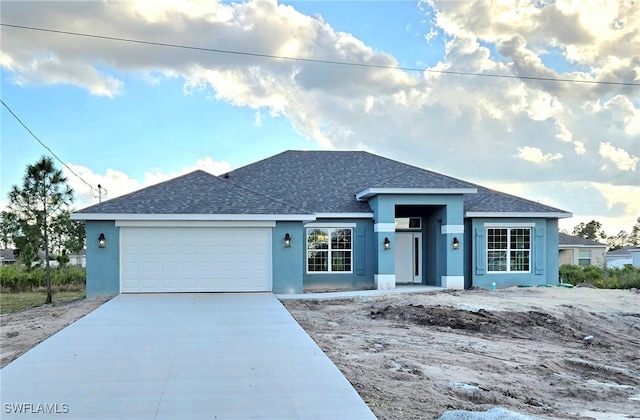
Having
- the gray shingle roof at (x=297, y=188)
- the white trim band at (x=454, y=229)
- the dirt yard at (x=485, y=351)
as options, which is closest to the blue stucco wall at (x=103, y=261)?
the gray shingle roof at (x=297, y=188)

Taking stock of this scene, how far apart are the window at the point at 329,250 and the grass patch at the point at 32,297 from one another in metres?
8.26

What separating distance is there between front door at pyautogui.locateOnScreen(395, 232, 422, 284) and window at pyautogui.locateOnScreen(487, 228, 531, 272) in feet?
8.55

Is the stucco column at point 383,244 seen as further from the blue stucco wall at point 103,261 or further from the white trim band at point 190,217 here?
the blue stucco wall at point 103,261

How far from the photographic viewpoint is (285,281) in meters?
16.8

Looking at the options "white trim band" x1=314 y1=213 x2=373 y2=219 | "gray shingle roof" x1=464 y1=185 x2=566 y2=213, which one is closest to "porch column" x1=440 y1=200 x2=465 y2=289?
"gray shingle roof" x1=464 y1=185 x2=566 y2=213

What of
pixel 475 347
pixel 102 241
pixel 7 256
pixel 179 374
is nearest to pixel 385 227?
pixel 102 241

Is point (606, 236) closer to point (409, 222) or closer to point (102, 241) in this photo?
point (409, 222)

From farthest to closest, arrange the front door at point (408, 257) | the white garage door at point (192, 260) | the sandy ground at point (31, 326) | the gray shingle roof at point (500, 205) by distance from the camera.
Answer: the front door at point (408, 257)
the gray shingle roof at point (500, 205)
the white garage door at point (192, 260)
the sandy ground at point (31, 326)

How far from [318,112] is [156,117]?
6467mm

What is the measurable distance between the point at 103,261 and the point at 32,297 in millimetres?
7672

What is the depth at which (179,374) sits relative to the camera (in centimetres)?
680

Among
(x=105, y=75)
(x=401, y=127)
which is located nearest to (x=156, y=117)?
(x=105, y=75)

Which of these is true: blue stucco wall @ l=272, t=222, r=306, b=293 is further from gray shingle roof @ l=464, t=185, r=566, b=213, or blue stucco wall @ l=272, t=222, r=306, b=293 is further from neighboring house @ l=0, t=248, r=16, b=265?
neighboring house @ l=0, t=248, r=16, b=265

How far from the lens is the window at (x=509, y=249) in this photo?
1989cm
